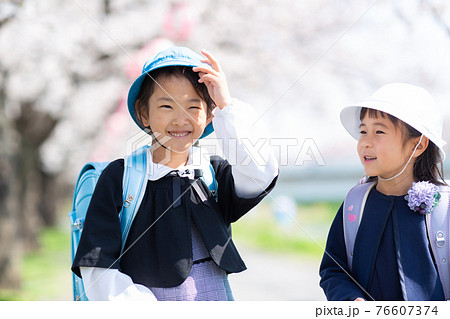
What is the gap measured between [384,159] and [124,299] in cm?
96

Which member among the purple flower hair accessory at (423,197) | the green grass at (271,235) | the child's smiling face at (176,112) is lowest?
the purple flower hair accessory at (423,197)

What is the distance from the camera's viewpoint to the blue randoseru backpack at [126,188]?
1.67 meters

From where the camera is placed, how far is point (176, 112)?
170 cm

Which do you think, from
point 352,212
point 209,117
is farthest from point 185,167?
point 352,212

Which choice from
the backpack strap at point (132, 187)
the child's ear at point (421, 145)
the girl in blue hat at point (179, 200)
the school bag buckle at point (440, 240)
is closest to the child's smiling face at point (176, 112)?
the girl in blue hat at point (179, 200)

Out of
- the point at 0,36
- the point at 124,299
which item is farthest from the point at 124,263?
the point at 0,36

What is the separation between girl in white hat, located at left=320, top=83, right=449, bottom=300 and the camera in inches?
62.2

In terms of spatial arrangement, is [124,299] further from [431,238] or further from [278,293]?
[278,293]

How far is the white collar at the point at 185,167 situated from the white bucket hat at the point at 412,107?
22.7 inches

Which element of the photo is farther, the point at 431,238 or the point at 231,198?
the point at 231,198

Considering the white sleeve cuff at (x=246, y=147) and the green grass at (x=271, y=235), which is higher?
the green grass at (x=271, y=235)

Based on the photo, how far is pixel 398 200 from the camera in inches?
66.7

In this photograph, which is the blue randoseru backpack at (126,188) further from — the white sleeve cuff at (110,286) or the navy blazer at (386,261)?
the navy blazer at (386,261)

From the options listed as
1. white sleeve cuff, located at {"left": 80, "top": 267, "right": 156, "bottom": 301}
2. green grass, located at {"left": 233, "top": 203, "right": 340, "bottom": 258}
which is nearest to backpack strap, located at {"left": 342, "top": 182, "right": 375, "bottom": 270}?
white sleeve cuff, located at {"left": 80, "top": 267, "right": 156, "bottom": 301}
